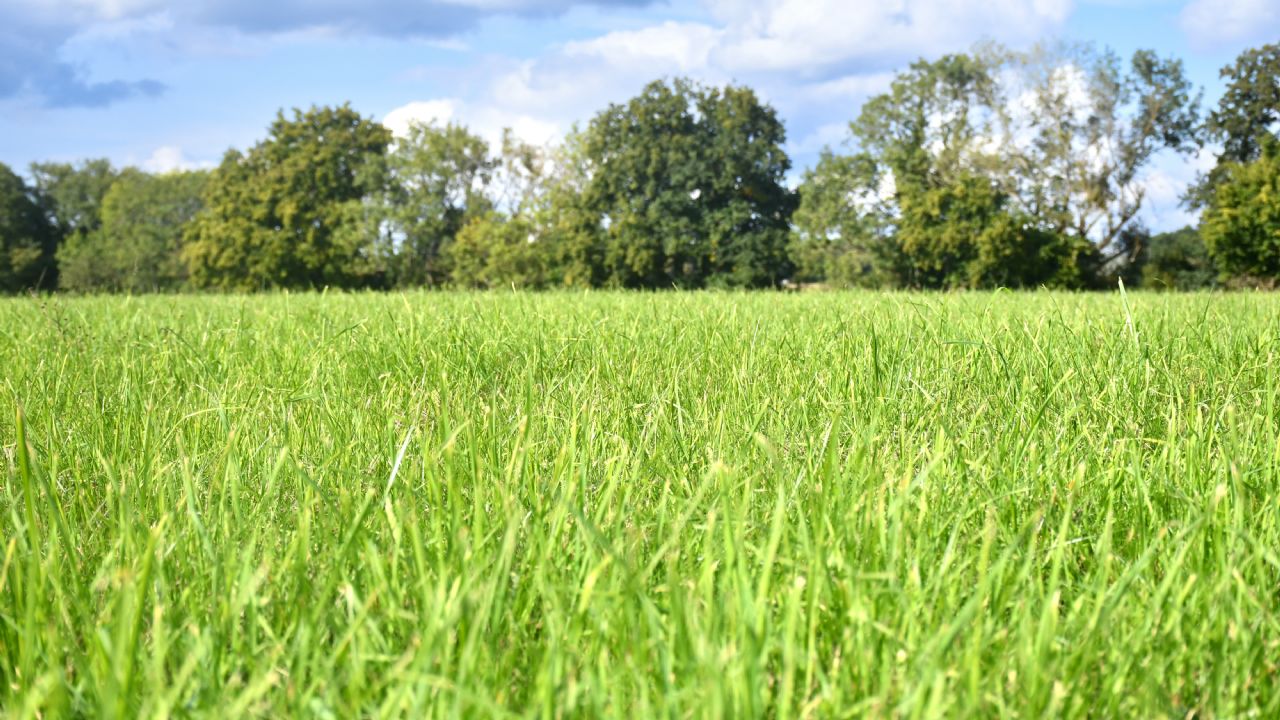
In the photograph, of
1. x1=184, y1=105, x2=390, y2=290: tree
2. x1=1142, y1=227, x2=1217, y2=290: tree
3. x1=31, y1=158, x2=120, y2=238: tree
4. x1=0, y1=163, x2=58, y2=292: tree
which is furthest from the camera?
x1=31, y1=158, x2=120, y2=238: tree

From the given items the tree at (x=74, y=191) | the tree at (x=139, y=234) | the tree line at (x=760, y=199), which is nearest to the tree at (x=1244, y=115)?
the tree line at (x=760, y=199)

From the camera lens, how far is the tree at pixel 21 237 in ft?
172

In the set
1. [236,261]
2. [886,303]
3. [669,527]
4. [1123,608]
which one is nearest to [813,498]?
[669,527]

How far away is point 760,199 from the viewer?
40188mm

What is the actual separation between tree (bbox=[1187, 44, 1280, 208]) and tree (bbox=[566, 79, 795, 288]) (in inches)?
632

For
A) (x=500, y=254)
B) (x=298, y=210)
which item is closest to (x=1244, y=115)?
(x=500, y=254)

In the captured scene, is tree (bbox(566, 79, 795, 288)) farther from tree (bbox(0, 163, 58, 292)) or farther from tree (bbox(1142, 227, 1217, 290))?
tree (bbox(0, 163, 58, 292))

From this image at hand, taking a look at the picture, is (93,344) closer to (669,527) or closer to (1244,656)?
(669,527)

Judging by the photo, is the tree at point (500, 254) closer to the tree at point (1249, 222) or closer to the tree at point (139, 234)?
the tree at point (139, 234)

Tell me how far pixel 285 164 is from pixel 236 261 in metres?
4.91

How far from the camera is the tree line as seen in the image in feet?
114

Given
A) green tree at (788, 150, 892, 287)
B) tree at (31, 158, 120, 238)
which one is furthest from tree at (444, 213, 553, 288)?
tree at (31, 158, 120, 238)

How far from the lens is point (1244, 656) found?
126 cm

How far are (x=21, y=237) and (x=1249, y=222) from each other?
64.9 meters
